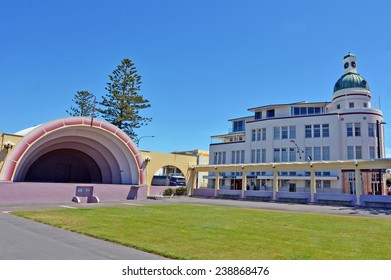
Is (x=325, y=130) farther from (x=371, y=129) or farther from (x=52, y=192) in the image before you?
(x=52, y=192)

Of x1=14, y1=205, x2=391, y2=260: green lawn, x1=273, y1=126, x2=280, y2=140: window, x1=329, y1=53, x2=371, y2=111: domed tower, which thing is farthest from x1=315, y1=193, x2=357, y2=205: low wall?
x1=329, y1=53, x2=371, y2=111: domed tower

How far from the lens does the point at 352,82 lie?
45000 millimetres

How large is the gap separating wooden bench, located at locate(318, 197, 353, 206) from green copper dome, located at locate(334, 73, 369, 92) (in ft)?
72.5

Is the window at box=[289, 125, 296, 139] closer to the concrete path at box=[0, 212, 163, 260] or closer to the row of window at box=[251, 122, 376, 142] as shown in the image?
the row of window at box=[251, 122, 376, 142]

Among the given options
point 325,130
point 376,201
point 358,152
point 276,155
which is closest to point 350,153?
point 358,152

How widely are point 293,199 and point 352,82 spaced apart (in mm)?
23031

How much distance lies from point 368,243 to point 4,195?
75.8 feet

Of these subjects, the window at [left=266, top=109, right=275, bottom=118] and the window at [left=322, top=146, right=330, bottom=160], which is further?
the window at [left=266, top=109, right=275, bottom=118]

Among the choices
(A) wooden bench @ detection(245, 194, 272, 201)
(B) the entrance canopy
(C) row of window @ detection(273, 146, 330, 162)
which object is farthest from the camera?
(C) row of window @ detection(273, 146, 330, 162)

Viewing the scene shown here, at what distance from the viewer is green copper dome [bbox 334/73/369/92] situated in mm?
44781

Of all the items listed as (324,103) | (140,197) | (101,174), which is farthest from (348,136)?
(101,174)

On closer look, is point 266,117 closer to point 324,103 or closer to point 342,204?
point 324,103

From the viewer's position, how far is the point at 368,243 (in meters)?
9.88

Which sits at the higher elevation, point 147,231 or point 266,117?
point 266,117
